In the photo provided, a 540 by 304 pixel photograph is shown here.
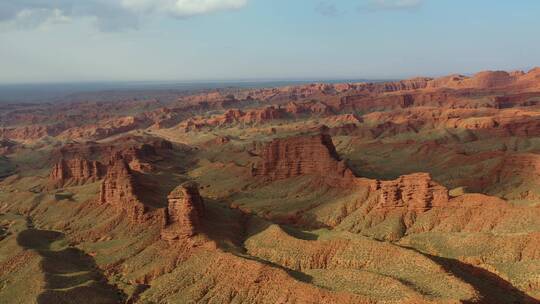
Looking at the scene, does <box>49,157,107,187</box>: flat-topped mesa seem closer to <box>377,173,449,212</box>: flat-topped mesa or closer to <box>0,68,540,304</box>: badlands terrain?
<box>0,68,540,304</box>: badlands terrain

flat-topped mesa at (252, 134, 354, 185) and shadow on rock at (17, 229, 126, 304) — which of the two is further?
flat-topped mesa at (252, 134, 354, 185)

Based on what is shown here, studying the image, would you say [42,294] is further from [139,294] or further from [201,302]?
[201,302]

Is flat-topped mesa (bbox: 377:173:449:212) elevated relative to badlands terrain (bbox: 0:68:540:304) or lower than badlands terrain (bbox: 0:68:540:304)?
elevated

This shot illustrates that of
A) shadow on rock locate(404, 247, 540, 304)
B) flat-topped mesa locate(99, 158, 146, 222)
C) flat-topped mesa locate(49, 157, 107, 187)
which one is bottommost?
flat-topped mesa locate(49, 157, 107, 187)

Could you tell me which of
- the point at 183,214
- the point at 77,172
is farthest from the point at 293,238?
the point at 77,172

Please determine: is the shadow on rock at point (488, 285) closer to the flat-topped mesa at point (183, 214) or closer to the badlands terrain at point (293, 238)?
the badlands terrain at point (293, 238)

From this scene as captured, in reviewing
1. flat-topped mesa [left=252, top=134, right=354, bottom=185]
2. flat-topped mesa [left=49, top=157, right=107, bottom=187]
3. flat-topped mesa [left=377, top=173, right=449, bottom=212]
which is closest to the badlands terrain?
flat-topped mesa [left=377, top=173, right=449, bottom=212]
